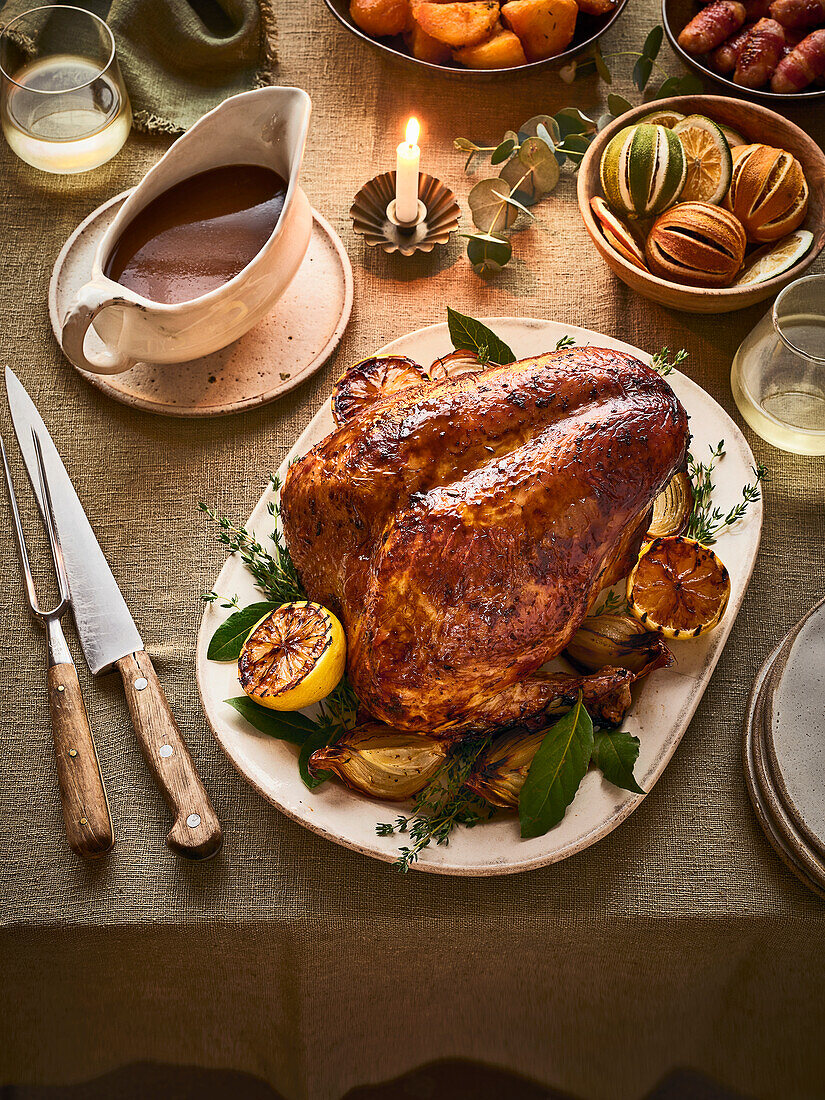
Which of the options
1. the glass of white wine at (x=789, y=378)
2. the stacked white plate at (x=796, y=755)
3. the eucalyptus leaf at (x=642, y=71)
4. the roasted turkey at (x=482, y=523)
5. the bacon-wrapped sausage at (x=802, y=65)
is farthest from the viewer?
the eucalyptus leaf at (x=642, y=71)

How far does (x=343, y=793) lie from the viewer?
3.33 feet

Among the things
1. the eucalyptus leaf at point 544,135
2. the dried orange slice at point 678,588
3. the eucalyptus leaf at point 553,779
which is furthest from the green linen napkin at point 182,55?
the eucalyptus leaf at point 553,779

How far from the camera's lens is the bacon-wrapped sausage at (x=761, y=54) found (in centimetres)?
144

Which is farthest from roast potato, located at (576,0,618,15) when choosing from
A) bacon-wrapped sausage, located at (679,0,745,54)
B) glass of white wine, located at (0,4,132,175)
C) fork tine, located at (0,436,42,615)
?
fork tine, located at (0,436,42,615)

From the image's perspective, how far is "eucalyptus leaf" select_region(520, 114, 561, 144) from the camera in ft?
4.91

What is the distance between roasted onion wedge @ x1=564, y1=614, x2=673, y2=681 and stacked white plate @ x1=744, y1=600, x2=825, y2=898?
0.14m

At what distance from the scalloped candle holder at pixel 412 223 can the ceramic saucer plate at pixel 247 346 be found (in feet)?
0.20

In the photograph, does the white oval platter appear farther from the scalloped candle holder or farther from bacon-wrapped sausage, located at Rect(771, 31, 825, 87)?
bacon-wrapped sausage, located at Rect(771, 31, 825, 87)

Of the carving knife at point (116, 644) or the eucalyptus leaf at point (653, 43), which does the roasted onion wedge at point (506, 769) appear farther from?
the eucalyptus leaf at point (653, 43)

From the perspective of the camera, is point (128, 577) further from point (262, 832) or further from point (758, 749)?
point (758, 749)

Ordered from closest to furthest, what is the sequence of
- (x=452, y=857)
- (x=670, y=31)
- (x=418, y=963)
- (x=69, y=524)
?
(x=452, y=857), (x=418, y=963), (x=69, y=524), (x=670, y=31)

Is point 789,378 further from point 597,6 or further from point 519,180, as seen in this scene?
point 597,6

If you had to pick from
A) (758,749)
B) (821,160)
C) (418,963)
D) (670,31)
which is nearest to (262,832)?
(418,963)

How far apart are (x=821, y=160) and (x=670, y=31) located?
0.39 m
